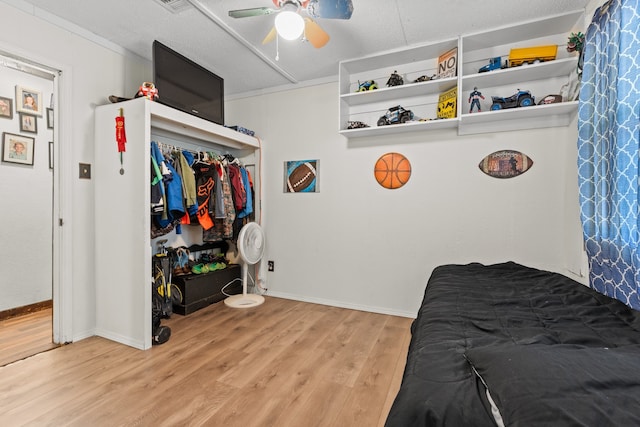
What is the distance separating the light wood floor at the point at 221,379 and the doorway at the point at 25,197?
1.11 meters

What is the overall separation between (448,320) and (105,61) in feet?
10.1

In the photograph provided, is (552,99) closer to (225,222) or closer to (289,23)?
(289,23)

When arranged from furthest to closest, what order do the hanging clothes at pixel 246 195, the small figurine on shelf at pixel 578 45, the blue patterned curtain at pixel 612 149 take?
the hanging clothes at pixel 246 195 < the small figurine on shelf at pixel 578 45 < the blue patterned curtain at pixel 612 149

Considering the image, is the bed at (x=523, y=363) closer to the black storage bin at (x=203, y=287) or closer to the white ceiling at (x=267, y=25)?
the white ceiling at (x=267, y=25)

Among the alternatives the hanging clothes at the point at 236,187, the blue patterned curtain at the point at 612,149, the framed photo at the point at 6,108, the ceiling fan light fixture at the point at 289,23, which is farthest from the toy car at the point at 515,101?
the framed photo at the point at 6,108

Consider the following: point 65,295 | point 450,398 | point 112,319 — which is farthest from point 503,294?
point 65,295

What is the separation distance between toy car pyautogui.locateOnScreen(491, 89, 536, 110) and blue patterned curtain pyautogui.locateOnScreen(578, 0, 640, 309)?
47 centimetres

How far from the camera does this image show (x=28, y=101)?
285cm

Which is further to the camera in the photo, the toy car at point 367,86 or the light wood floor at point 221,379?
the toy car at point 367,86

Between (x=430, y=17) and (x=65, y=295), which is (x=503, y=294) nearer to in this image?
(x=430, y=17)

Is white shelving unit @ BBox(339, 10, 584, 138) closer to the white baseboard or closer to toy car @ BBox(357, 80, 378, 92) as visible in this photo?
toy car @ BBox(357, 80, 378, 92)

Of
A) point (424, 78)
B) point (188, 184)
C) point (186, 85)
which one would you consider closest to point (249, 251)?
point (188, 184)

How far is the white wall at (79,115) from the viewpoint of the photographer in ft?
6.85

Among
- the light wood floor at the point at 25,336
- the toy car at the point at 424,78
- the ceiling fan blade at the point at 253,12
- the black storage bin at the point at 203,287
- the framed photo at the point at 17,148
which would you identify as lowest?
the light wood floor at the point at 25,336
